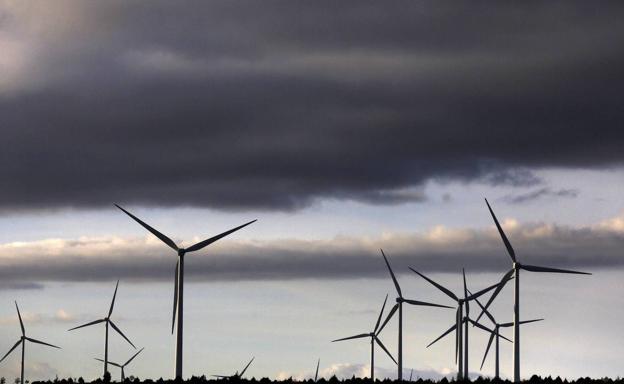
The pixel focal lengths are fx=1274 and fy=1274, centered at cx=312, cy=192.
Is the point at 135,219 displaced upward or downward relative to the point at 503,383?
upward

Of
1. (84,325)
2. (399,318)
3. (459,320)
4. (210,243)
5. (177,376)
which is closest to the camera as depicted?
(177,376)

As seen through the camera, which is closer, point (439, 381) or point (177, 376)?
point (439, 381)

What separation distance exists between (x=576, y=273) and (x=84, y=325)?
87.3 metres

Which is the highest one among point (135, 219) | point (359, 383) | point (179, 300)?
point (135, 219)

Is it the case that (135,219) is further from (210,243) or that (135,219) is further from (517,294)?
(517,294)

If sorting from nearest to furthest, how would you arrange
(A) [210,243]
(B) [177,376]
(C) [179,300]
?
1. (B) [177,376]
2. (C) [179,300]
3. (A) [210,243]

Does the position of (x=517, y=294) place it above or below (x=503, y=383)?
above

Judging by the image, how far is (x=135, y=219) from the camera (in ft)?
380

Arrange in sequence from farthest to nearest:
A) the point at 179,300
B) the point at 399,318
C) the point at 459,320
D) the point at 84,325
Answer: the point at 84,325
the point at 399,318
the point at 459,320
the point at 179,300

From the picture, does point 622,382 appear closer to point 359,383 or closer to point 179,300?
point 359,383

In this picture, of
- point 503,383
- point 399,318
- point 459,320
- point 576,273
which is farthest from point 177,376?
point 399,318

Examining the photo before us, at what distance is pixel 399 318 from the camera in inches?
6973

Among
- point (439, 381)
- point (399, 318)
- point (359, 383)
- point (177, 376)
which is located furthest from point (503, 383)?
point (399, 318)

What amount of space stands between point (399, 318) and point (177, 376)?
77.4m
